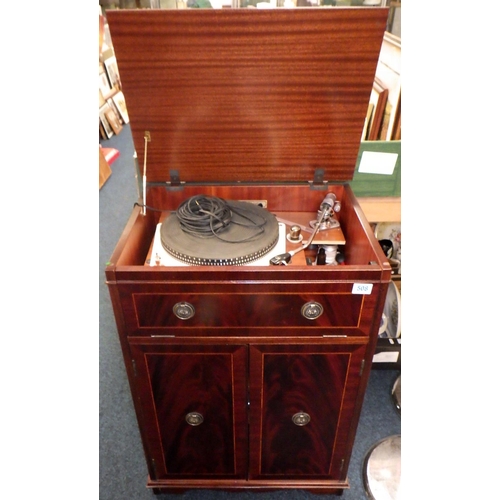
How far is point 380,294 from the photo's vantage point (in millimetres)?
852

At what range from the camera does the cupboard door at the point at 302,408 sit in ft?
3.13

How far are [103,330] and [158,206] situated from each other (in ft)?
3.08

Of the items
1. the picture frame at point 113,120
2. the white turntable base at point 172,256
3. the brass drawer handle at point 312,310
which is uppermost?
the white turntable base at point 172,256

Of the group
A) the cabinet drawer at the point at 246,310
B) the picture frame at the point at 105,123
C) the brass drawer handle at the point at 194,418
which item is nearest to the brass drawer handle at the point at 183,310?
the cabinet drawer at the point at 246,310

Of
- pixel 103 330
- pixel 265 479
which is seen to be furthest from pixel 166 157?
pixel 103 330

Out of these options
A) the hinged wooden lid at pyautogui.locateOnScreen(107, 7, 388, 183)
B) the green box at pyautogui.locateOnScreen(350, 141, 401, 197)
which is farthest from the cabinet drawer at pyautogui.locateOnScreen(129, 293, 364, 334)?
the green box at pyautogui.locateOnScreen(350, 141, 401, 197)

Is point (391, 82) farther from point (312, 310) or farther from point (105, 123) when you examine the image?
point (105, 123)

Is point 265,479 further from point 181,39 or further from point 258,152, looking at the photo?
point 181,39

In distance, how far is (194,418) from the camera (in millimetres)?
1058

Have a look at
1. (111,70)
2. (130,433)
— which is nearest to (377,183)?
(130,433)

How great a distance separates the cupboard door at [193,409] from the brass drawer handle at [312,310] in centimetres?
18

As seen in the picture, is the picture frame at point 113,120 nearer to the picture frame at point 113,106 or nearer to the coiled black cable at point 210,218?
the picture frame at point 113,106

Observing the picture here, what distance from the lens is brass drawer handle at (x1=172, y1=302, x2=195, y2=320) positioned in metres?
0.87
